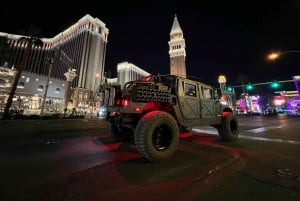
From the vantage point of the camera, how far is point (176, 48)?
99125 millimetres

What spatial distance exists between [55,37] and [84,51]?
40873mm

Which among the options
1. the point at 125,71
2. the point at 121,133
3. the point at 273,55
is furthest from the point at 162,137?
the point at 125,71

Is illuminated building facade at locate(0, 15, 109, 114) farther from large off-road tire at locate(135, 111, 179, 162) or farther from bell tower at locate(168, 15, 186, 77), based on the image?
large off-road tire at locate(135, 111, 179, 162)

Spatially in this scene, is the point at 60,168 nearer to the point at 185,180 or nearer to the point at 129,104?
the point at 129,104

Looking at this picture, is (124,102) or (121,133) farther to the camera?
(121,133)

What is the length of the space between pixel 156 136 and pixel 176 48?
10407cm

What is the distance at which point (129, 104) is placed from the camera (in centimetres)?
367

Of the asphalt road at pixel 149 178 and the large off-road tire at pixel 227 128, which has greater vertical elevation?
the large off-road tire at pixel 227 128

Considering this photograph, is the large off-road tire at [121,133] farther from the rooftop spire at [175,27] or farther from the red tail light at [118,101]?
the rooftop spire at [175,27]

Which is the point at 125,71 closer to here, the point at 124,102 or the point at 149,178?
the point at 124,102

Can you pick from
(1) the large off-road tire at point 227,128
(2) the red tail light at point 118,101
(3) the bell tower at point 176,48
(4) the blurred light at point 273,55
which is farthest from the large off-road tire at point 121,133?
(3) the bell tower at point 176,48

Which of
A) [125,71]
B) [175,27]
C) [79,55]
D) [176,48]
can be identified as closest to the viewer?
[79,55]

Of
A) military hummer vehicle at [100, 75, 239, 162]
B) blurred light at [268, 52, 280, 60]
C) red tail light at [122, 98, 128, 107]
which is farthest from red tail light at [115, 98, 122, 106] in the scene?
blurred light at [268, 52, 280, 60]

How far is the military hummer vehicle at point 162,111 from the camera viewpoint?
3.38 metres
